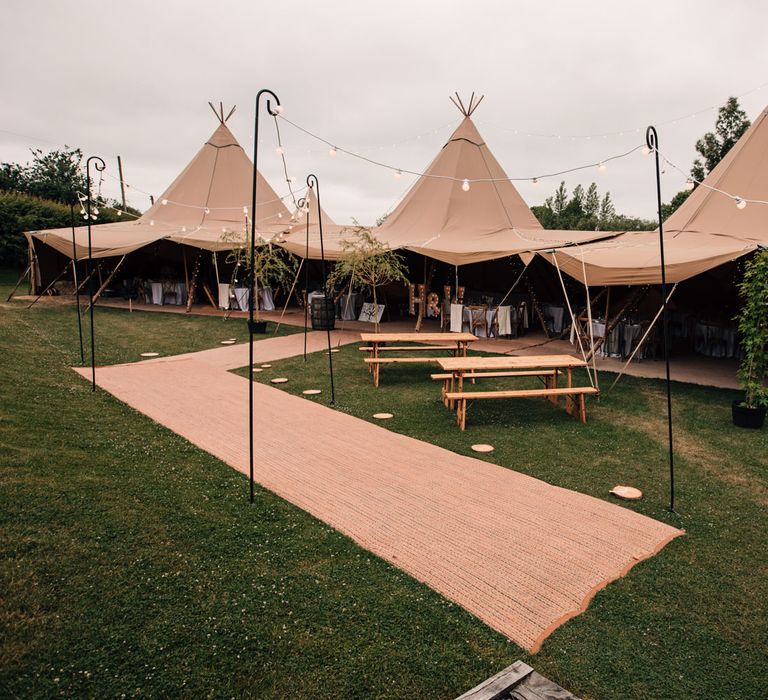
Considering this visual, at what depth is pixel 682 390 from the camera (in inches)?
294

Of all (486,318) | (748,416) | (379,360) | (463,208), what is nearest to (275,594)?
(379,360)

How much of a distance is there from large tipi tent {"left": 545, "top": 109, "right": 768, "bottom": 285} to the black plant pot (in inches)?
81.0

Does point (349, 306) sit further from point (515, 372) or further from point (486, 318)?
point (515, 372)

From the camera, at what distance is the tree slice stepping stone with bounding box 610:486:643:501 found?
13.4ft

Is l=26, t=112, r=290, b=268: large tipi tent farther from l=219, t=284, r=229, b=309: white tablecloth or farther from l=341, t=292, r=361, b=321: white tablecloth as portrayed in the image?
l=341, t=292, r=361, b=321: white tablecloth

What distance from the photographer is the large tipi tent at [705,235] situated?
726cm

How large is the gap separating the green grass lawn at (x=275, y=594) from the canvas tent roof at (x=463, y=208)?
808 cm

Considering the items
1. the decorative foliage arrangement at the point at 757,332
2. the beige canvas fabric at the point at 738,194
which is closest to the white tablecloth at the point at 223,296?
the beige canvas fabric at the point at 738,194

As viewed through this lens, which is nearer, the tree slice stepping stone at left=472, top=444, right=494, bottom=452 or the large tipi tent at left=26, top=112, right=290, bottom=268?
the tree slice stepping stone at left=472, top=444, right=494, bottom=452

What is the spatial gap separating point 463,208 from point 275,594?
11.5 meters

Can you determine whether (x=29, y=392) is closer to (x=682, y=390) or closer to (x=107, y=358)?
(x=107, y=358)

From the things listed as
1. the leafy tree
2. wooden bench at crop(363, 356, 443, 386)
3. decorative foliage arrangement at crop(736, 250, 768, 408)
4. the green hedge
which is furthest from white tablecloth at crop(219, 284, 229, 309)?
the leafy tree

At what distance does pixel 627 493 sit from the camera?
13.6 ft

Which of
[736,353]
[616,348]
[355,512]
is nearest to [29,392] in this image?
[355,512]
